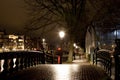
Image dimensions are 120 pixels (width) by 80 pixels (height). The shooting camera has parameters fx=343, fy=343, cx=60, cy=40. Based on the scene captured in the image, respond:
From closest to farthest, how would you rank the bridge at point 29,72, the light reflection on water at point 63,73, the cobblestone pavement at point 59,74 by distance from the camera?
1. the cobblestone pavement at point 59,74
2. the bridge at point 29,72
3. the light reflection on water at point 63,73

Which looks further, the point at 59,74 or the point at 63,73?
the point at 63,73

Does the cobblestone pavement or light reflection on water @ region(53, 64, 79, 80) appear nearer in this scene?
the cobblestone pavement

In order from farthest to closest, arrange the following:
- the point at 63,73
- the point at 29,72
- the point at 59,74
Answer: the point at 29,72 → the point at 63,73 → the point at 59,74

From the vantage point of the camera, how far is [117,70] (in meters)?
13.2

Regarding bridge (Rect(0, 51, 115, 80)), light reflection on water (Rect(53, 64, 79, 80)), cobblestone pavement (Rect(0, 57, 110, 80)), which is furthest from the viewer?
light reflection on water (Rect(53, 64, 79, 80))

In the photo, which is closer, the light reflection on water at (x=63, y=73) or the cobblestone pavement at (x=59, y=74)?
the cobblestone pavement at (x=59, y=74)

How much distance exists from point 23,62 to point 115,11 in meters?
21.1

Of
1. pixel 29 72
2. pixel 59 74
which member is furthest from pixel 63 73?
pixel 29 72

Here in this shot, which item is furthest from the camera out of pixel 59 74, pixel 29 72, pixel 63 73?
pixel 29 72

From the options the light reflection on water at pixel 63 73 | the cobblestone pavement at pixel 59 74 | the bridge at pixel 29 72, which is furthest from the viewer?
the light reflection on water at pixel 63 73

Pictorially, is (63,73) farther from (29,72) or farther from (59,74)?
(29,72)

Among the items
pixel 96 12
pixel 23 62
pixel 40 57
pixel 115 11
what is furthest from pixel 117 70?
pixel 96 12

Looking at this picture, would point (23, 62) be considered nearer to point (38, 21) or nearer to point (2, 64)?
point (2, 64)

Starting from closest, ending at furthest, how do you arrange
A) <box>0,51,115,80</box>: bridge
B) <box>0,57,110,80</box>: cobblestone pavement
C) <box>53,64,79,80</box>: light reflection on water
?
1. <box>0,57,110,80</box>: cobblestone pavement
2. <box>0,51,115,80</box>: bridge
3. <box>53,64,79,80</box>: light reflection on water
